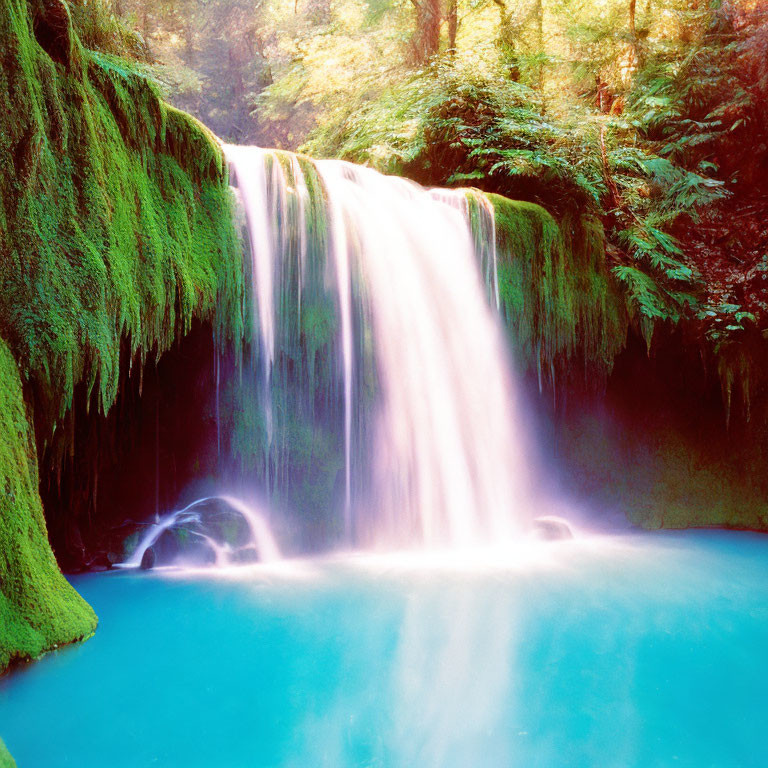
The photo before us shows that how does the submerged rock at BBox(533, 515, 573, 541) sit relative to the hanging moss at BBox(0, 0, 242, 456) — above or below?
below

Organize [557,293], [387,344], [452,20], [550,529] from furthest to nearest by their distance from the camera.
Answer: [452,20]
[557,293]
[550,529]
[387,344]

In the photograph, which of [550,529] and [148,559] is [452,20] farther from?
[148,559]

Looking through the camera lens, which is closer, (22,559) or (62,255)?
(22,559)

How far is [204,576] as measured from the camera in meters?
5.45

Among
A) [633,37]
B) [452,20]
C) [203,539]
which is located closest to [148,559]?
[203,539]

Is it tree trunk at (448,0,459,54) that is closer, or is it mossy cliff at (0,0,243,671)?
mossy cliff at (0,0,243,671)

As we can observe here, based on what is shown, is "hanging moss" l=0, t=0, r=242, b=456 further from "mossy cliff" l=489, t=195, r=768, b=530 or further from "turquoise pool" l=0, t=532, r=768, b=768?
"mossy cliff" l=489, t=195, r=768, b=530

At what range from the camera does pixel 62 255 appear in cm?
387

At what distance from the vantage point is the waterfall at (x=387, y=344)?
607cm

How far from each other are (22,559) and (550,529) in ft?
17.7

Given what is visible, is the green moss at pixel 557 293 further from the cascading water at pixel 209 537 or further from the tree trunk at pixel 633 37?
the tree trunk at pixel 633 37

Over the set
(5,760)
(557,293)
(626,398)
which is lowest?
(5,760)

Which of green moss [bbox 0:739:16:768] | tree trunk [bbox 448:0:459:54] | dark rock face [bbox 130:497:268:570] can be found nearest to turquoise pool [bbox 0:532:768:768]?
dark rock face [bbox 130:497:268:570]

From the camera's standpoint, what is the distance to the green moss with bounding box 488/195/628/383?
24.0 ft
